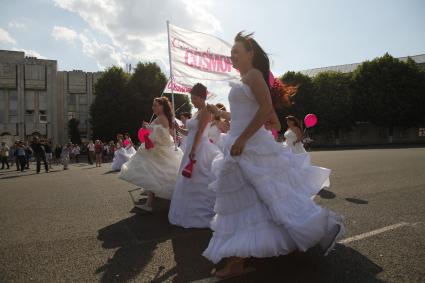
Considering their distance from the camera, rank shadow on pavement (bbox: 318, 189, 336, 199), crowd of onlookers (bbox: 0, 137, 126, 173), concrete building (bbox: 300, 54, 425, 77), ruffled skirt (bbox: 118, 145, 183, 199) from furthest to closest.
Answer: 1. concrete building (bbox: 300, 54, 425, 77)
2. crowd of onlookers (bbox: 0, 137, 126, 173)
3. shadow on pavement (bbox: 318, 189, 336, 199)
4. ruffled skirt (bbox: 118, 145, 183, 199)

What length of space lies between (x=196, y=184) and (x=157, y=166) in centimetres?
138

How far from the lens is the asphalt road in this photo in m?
3.26

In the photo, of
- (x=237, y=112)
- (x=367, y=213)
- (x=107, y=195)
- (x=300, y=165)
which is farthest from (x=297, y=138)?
(x=237, y=112)

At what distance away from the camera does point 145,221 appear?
18.1 ft

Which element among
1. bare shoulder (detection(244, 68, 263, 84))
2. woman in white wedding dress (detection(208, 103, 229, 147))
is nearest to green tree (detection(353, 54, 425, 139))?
woman in white wedding dress (detection(208, 103, 229, 147))

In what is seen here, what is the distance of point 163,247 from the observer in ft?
13.6

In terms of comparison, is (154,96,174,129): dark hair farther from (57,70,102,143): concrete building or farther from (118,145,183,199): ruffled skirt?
(57,70,102,143): concrete building

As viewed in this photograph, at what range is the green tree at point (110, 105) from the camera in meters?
44.5

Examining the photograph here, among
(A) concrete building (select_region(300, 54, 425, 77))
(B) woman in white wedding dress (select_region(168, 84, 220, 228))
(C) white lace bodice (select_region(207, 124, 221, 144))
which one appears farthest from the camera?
(A) concrete building (select_region(300, 54, 425, 77))

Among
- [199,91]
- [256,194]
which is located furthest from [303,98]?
[256,194]

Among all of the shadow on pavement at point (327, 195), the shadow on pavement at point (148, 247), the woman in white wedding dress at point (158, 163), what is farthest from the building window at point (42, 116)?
the shadow on pavement at point (327, 195)

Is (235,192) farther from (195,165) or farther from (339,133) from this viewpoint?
(339,133)

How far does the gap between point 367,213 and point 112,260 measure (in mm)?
3880

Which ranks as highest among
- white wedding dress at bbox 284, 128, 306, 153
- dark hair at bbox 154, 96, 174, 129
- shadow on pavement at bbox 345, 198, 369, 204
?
dark hair at bbox 154, 96, 174, 129
